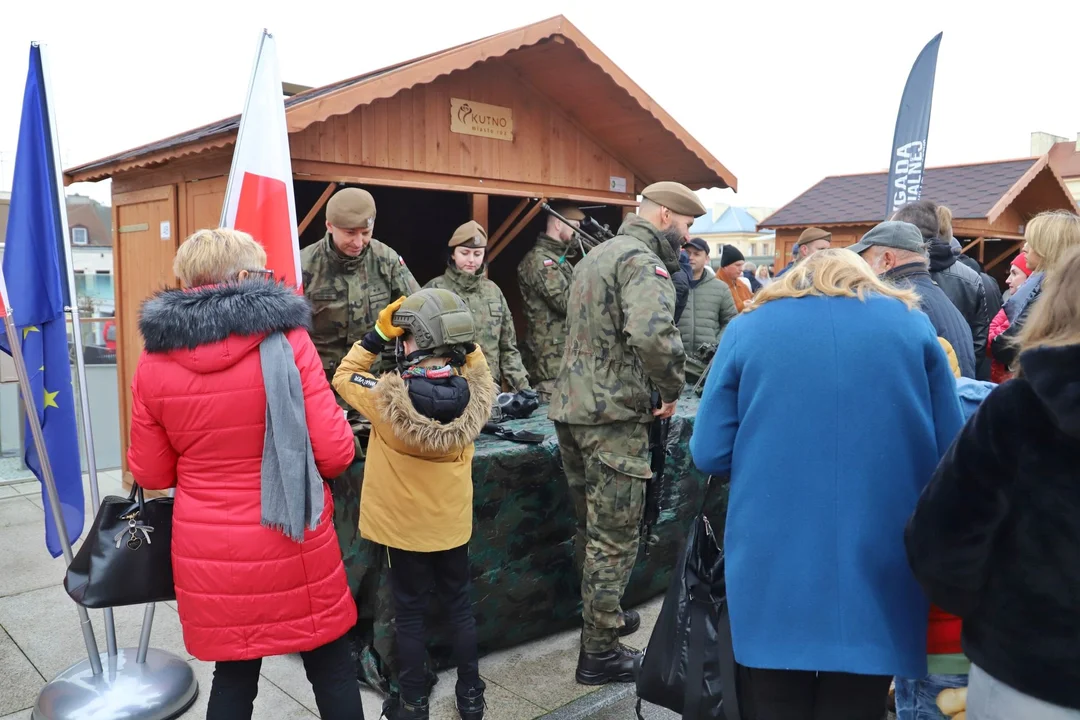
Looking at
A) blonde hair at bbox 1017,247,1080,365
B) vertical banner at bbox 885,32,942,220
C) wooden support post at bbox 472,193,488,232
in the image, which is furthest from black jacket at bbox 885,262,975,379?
vertical banner at bbox 885,32,942,220

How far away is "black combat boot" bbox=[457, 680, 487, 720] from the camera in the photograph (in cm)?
281

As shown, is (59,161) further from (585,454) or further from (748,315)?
(748,315)

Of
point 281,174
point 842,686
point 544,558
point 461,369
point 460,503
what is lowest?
point 544,558

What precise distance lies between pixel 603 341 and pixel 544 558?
1078 millimetres

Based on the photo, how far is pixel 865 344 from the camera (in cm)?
180

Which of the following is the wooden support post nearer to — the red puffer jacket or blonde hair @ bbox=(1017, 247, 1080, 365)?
the red puffer jacket

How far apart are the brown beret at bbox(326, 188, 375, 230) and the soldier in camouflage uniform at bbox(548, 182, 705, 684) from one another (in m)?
1.25

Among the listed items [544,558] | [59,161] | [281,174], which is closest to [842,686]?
[544,558]

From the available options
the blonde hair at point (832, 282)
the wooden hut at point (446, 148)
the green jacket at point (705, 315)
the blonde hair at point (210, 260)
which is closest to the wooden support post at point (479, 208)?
the wooden hut at point (446, 148)

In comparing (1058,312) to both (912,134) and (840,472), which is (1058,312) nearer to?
(840,472)

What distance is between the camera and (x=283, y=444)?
2.13 metres

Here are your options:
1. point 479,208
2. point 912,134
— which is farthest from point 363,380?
point 912,134

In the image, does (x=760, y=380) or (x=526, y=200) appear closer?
(x=760, y=380)

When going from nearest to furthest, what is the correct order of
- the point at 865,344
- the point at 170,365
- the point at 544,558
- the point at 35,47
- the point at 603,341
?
the point at 865,344, the point at 170,365, the point at 35,47, the point at 603,341, the point at 544,558
